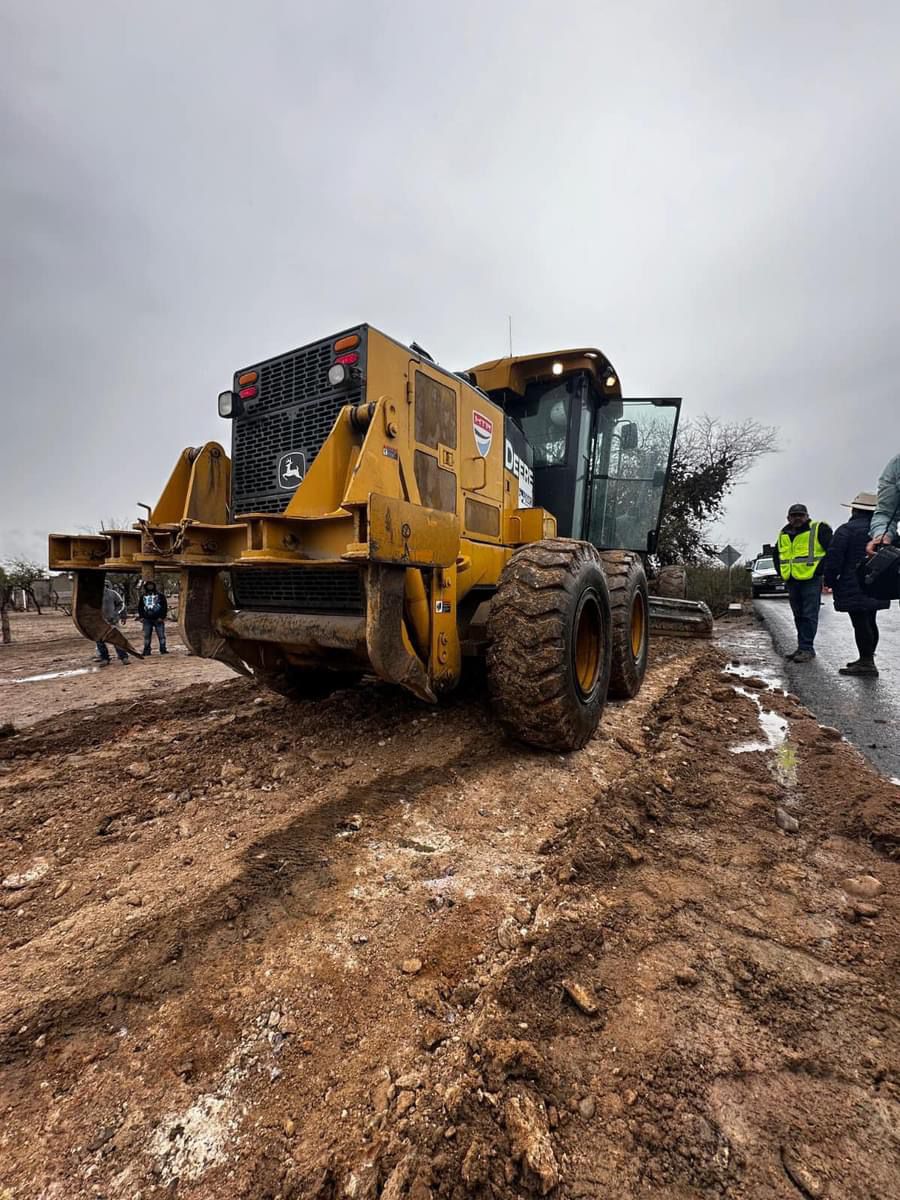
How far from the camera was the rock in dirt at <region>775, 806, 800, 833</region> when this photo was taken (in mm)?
2545

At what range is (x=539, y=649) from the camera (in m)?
3.09

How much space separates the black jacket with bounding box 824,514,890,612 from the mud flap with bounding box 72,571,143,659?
22.2ft

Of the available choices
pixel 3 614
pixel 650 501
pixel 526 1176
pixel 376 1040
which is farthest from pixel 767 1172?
pixel 3 614

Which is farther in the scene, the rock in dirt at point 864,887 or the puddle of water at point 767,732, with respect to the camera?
the puddle of water at point 767,732

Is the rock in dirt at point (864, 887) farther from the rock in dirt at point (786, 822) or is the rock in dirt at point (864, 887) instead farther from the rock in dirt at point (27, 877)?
the rock in dirt at point (27, 877)

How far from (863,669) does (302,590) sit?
561cm

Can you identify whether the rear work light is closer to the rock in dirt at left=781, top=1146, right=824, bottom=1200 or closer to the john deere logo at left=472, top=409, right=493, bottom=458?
the john deere logo at left=472, top=409, right=493, bottom=458

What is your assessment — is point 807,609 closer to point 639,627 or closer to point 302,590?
point 639,627

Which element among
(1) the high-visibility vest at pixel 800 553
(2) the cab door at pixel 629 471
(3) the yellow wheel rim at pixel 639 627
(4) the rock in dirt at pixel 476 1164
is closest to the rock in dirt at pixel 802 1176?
(4) the rock in dirt at pixel 476 1164

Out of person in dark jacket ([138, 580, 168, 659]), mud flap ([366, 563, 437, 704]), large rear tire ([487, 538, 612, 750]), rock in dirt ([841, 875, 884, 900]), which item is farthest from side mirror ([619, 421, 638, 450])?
person in dark jacket ([138, 580, 168, 659])

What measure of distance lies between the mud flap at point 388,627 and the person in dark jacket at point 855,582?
517 centimetres

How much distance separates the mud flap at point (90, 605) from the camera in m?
3.96

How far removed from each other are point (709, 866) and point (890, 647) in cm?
700

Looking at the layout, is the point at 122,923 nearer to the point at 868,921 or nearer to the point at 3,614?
the point at 868,921
